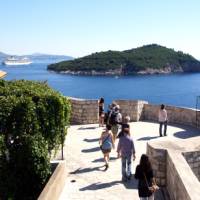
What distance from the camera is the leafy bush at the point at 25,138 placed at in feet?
29.0

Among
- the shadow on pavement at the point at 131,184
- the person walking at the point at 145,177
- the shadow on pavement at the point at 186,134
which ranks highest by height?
the person walking at the point at 145,177

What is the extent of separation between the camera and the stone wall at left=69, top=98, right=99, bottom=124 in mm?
17172

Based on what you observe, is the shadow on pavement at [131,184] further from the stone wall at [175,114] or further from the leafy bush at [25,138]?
the stone wall at [175,114]

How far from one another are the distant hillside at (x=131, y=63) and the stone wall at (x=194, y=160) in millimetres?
155456

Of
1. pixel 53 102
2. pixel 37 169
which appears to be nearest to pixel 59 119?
pixel 53 102

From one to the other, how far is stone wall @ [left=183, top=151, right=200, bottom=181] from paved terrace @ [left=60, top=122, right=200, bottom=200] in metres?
0.32

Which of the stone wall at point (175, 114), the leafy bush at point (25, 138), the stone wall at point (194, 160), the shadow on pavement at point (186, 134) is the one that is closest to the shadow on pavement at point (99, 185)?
the leafy bush at point (25, 138)

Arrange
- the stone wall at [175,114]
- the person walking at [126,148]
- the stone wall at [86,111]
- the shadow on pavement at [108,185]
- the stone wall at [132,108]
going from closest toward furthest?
the shadow on pavement at [108,185], the person walking at [126,148], the stone wall at [175,114], the stone wall at [86,111], the stone wall at [132,108]

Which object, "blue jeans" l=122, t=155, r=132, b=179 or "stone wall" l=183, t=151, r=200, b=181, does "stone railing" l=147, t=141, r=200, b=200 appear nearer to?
"stone wall" l=183, t=151, r=200, b=181

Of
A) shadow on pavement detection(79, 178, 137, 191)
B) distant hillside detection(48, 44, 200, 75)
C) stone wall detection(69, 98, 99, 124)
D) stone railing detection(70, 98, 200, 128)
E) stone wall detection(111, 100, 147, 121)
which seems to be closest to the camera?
shadow on pavement detection(79, 178, 137, 191)

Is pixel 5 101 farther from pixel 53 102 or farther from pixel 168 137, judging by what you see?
pixel 168 137

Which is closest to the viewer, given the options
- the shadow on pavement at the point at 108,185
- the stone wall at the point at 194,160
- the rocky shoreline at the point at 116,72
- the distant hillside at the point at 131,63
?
the stone wall at the point at 194,160

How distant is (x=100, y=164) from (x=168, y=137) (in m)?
4.42

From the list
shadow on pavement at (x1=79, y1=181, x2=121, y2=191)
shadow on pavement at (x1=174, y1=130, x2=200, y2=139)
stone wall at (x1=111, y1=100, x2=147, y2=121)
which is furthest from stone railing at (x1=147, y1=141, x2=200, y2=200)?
stone wall at (x1=111, y1=100, x2=147, y2=121)
